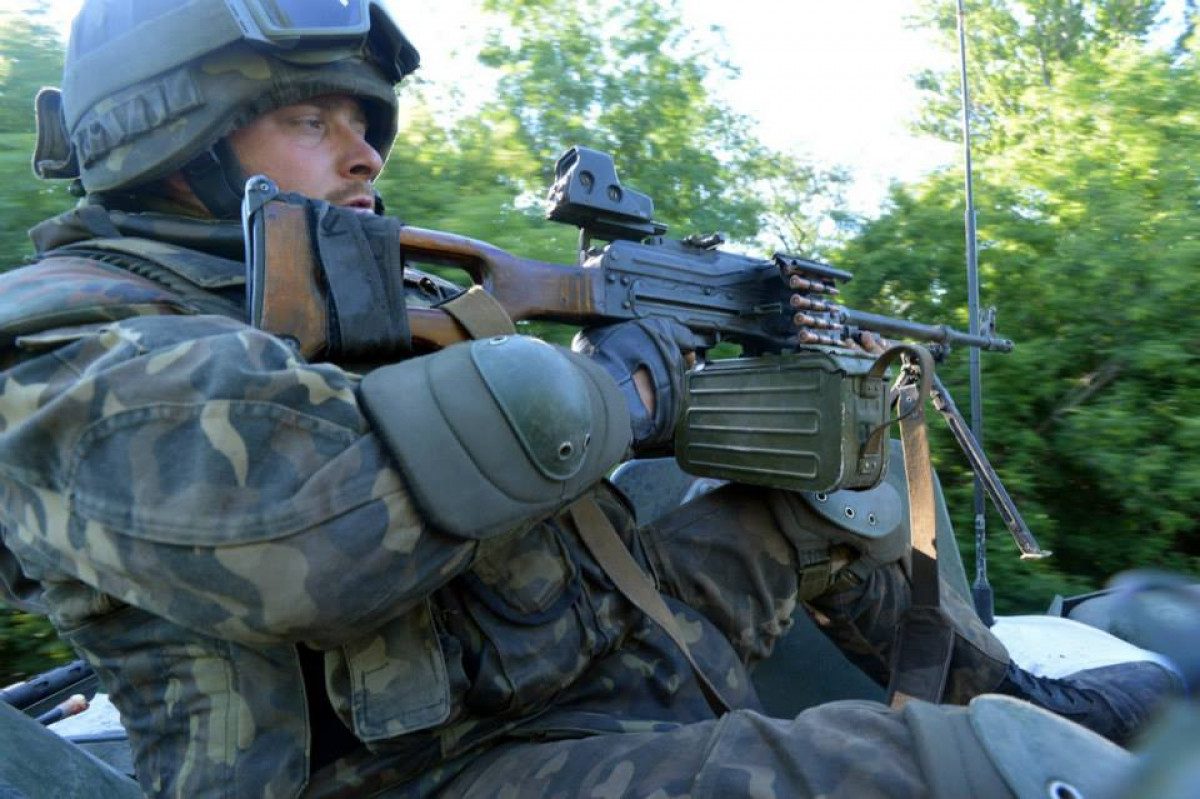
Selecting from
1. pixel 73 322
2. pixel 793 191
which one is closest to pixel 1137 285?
pixel 73 322

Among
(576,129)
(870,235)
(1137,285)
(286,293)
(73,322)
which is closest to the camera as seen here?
(73,322)

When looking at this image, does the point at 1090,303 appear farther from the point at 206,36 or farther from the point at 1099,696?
the point at 206,36

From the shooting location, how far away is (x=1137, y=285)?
3938 mm

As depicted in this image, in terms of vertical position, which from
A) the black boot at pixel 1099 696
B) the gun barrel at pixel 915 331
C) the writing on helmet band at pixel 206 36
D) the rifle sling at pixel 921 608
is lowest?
the black boot at pixel 1099 696

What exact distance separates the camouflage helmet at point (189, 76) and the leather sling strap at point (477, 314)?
406 mm

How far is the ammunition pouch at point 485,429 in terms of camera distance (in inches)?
46.1

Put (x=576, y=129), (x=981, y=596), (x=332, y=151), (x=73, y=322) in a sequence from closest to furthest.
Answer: (x=73, y=322) < (x=332, y=151) < (x=981, y=596) < (x=576, y=129)

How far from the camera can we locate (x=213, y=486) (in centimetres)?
109

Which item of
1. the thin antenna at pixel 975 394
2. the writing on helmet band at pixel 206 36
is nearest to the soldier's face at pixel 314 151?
the writing on helmet band at pixel 206 36

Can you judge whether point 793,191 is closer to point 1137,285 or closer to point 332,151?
point 1137,285

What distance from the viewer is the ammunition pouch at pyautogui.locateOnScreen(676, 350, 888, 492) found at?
1.83 m

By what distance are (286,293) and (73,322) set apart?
0.86ft

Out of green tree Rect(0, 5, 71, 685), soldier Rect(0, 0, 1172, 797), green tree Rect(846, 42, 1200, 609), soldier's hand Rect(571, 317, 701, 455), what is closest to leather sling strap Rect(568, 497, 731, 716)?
soldier Rect(0, 0, 1172, 797)

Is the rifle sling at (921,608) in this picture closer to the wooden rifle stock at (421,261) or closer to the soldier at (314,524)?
the soldier at (314,524)
